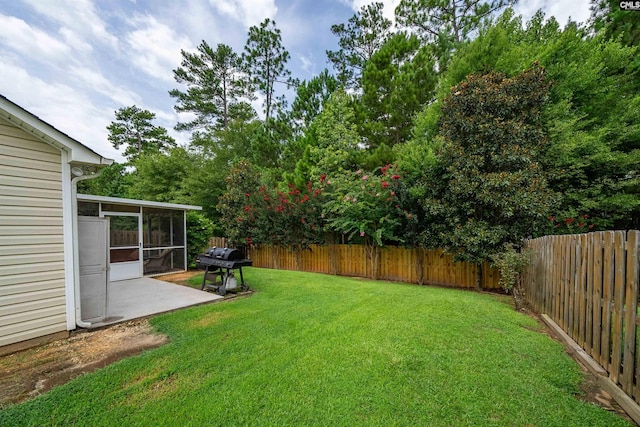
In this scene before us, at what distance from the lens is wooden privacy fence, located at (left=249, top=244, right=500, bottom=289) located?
23.3ft

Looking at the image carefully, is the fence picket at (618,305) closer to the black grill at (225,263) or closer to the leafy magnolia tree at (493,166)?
the leafy magnolia tree at (493,166)

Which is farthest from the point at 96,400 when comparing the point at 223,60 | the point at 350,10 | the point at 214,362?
the point at 223,60

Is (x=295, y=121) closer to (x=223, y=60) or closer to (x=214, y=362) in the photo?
(x=223, y=60)

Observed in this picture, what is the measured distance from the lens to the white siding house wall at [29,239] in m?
3.10

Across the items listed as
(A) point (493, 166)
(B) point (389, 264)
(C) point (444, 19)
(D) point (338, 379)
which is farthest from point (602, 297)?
(C) point (444, 19)

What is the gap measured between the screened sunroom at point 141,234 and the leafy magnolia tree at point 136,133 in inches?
666

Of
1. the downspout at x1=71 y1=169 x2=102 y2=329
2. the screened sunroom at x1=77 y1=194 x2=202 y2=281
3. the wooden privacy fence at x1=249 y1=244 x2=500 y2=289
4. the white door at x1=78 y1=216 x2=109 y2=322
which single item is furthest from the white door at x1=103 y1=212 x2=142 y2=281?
the wooden privacy fence at x1=249 y1=244 x2=500 y2=289

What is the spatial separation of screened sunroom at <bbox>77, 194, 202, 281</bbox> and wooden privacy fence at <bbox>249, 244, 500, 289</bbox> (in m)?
3.69

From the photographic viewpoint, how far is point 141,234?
7734mm

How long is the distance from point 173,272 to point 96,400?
698 cm

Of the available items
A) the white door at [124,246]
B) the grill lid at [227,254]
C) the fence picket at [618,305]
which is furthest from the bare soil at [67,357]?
the fence picket at [618,305]

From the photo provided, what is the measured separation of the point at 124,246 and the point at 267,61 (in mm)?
13940

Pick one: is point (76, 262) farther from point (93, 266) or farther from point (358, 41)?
point (358, 41)

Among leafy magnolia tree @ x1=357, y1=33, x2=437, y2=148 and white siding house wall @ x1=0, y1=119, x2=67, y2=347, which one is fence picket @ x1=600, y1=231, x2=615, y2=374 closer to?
white siding house wall @ x1=0, y1=119, x2=67, y2=347
